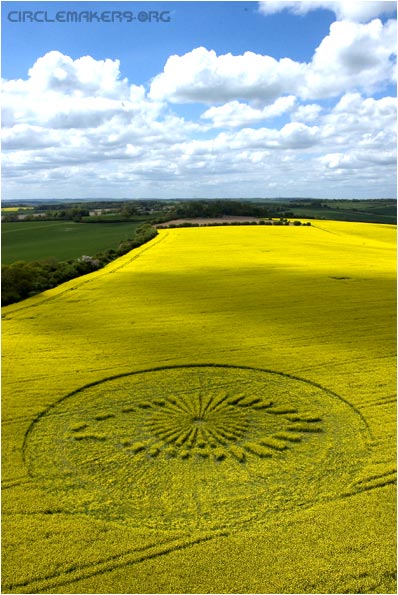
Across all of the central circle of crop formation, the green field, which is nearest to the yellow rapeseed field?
the central circle of crop formation

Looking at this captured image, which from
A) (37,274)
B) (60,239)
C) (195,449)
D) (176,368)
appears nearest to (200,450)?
(195,449)

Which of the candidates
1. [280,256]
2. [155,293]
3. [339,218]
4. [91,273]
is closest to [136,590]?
[155,293]

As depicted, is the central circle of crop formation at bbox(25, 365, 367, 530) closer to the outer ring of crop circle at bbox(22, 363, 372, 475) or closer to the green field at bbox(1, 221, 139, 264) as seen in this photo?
the outer ring of crop circle at bbox(22, 363, 372, 475)

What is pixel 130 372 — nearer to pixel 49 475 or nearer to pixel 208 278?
pixel 49 475

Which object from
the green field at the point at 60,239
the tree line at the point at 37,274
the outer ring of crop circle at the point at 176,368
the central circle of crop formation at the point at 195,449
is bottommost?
the central circle of crop formation at the point at 195,449

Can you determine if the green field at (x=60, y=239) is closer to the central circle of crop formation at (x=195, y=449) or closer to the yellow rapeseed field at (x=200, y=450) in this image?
the yellow rapeseed field at (x=200, y=450)

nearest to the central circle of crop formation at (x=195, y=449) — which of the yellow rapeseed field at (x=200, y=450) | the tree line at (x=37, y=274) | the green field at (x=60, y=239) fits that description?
the yellow rapeseed field at (x=200, y=450)

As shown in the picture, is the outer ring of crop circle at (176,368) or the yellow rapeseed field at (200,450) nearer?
the yellow rapeseed field at (200,450)

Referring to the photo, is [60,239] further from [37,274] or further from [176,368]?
[176,368]
